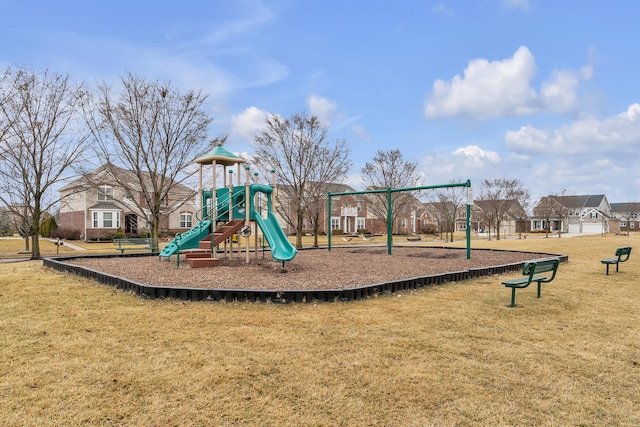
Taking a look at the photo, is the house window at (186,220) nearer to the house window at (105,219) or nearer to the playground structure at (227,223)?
the house window at (105,219)

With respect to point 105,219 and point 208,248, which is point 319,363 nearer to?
point 208,248

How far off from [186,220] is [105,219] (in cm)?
842

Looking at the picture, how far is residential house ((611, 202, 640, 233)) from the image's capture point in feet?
288

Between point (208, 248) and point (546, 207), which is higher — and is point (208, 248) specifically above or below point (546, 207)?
below

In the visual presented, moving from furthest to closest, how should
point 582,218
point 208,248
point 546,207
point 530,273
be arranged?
point 582,218 < point 546,207 < point 208,248 < point 530,273

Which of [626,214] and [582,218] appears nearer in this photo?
[582,218]

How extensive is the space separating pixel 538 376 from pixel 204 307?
5.39 m

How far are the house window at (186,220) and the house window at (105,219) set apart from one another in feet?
22.0

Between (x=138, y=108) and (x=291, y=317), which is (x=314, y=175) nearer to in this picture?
(x=138, y=108)

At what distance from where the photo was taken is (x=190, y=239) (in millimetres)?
13586

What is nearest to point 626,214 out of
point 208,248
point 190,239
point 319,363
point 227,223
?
point 227,223

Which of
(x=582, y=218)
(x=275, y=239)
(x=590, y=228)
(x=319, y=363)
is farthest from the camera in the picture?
(x=582, y=218)

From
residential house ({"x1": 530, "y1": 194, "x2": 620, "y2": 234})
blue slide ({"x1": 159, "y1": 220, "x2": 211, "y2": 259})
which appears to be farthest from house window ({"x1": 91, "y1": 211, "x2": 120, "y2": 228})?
residential house ({"x1": 530, "y1": 194, "x2": 620, "y2": 234})

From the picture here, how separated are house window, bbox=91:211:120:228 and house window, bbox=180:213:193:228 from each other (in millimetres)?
6706
